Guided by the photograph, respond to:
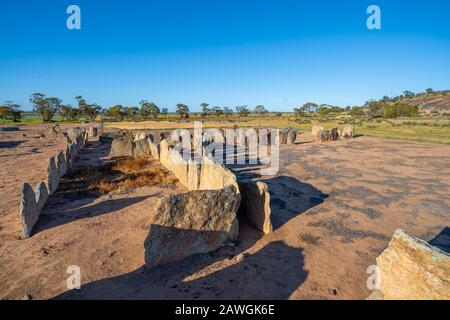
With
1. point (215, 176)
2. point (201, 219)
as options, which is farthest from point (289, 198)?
point (201, 219)

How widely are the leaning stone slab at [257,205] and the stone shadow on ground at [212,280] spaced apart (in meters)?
0.94

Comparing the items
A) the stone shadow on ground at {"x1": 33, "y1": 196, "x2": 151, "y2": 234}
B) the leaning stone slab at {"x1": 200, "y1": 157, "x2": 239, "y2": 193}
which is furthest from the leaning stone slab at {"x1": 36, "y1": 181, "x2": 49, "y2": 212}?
the leaning stone slab at {"x1": 200, "y1": 157, "x2": 239, "y2": 193}

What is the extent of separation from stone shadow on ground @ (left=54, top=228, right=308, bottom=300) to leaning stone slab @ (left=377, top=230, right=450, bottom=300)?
1.30 m

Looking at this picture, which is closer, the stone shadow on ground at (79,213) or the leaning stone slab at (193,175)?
the stone shadow on ground at (79,213)

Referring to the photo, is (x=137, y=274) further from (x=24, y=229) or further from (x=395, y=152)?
(x=395, y=152)

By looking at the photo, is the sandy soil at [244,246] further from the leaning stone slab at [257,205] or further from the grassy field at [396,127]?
the grassy field at [396,127]

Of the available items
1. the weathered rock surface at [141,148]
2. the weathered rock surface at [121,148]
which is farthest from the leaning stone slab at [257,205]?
the weathered rock surface at [121,148]

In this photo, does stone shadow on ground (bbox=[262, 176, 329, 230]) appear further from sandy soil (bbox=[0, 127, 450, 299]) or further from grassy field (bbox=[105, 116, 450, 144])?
grassy field (bbox=[105, 116, 450, 144])

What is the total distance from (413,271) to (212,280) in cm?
281

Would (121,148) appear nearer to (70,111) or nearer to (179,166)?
(179,166)

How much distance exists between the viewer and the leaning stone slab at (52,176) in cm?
792

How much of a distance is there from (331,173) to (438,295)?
929 centimetres

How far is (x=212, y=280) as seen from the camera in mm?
4008
